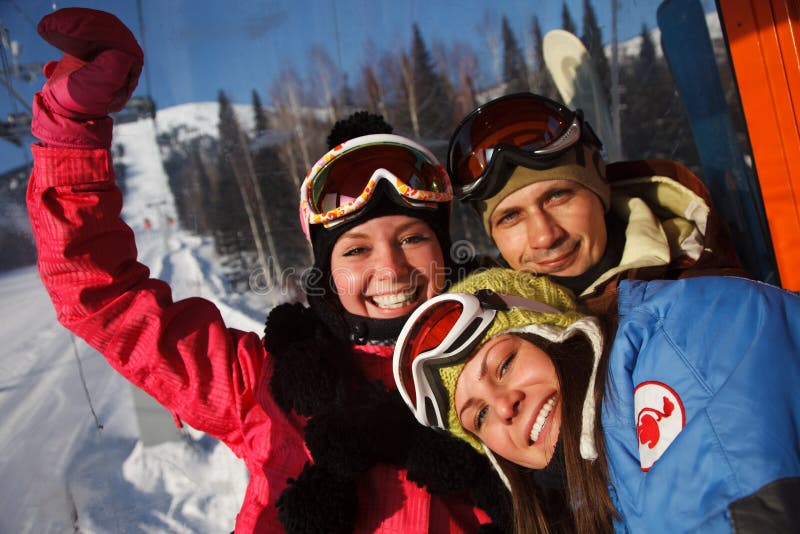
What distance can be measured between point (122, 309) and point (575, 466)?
62.3 inches

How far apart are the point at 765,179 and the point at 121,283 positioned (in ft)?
8.11

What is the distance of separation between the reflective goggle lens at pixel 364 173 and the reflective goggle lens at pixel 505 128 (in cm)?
19

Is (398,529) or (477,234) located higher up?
(477,234)

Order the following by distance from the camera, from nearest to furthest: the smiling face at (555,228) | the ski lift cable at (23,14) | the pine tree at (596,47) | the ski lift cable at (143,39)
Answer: the smiling face at (555,228) → the ski lift cable at (23,14) → the ski lift cable at (143,39) → the pine tree at (596,47)

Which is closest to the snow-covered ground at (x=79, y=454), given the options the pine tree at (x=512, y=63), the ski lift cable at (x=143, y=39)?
the ski lift cable at (x=143, y=39)

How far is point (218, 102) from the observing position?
528cm

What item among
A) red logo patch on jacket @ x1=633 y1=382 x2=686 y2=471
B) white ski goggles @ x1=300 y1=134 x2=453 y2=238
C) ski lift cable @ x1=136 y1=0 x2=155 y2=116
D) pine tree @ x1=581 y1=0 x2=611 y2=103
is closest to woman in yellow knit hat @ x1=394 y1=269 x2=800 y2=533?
red logo patch on jacket @ x1=633 y1=382 x2=686 y2=471

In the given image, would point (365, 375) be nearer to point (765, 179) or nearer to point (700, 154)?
point (765, 179)

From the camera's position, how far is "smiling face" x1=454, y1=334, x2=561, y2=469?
1.43 m

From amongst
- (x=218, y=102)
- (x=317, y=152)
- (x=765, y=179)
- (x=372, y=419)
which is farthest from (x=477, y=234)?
(x=372, y=419)

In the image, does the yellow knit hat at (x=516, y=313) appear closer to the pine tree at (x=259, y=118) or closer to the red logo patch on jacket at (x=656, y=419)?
the red logo patch on jacket at (x=656, y=419)

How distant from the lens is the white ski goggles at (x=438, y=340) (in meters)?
1.52

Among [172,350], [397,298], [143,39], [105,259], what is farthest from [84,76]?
[143,39]

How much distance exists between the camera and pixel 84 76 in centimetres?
166
